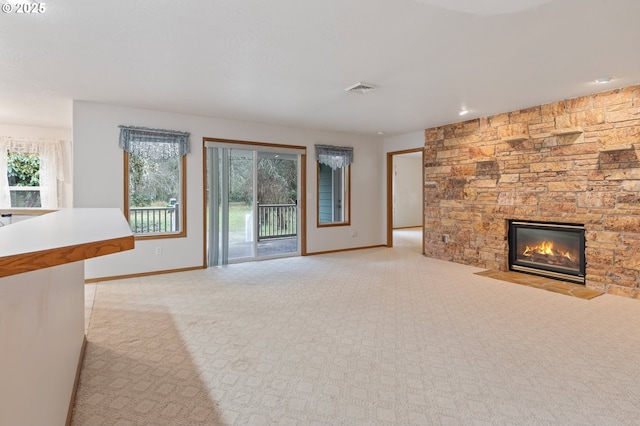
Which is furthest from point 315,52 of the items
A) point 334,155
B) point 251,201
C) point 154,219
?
point 334,155

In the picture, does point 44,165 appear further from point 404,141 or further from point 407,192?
point 407,192

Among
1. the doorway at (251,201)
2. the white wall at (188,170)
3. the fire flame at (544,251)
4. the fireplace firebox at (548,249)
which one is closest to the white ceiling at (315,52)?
the white wall at (188,170)

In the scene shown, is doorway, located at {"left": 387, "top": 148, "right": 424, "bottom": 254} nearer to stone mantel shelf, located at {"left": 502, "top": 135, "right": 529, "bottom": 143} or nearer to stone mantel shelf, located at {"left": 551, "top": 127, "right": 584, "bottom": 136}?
stone mantel shelf, located at {"left": 502, "top": 135, "right": 529, "bottom": 143}

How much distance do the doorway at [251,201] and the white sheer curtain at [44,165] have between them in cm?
348

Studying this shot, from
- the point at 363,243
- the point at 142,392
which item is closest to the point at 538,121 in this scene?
the point at 363,243

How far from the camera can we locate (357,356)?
247cm

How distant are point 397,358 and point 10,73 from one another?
4.55m

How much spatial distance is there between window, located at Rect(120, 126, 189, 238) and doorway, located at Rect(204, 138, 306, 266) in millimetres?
395

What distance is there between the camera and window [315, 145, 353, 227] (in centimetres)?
655

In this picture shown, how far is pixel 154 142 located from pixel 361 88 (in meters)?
3.06

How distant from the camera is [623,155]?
3.88 m

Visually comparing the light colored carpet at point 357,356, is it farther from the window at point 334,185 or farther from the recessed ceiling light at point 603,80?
the window at point 334,185

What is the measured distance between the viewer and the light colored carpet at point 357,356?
6.12ft

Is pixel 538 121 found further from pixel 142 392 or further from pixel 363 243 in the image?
pixel 142 392
